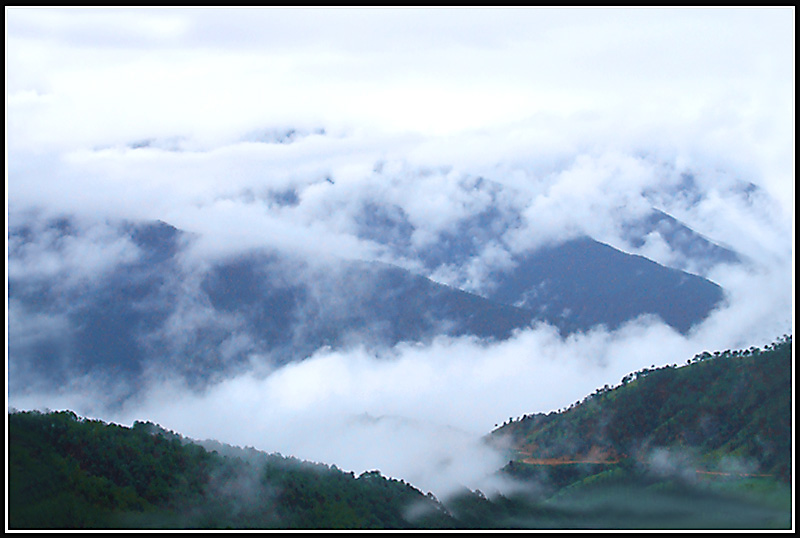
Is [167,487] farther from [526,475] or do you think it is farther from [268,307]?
[268,307]

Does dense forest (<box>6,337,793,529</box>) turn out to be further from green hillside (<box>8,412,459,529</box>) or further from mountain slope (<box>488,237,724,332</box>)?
mountain slope (<box>488,237,724,332</box>)

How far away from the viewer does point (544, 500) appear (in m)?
21.4

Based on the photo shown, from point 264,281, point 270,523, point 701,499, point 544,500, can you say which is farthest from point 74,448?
point 264,281

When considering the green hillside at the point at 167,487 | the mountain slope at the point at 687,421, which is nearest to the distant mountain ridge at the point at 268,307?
the green hillside at the point at 167,487

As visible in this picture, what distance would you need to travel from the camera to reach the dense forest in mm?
14555

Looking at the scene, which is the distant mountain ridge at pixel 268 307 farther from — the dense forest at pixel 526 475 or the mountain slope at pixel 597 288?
the dense forest at pixel 526 475

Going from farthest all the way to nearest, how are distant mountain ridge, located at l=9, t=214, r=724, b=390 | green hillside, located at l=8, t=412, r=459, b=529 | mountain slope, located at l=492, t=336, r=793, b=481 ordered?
distant mountain ridge, located at l=9, t=214, r=724, b=390
mountain slope, located at l=492, t=336, r=793, b=481
green hillside, located at l=8, t=412, r=459, b=529

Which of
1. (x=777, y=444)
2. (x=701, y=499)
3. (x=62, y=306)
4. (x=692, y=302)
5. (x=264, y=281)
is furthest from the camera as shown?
(x=692, y=302)

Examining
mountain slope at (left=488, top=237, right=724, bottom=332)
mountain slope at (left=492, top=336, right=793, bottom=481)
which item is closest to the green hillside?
mountain slope at (left=492, top=336, right=793, bottom=481)

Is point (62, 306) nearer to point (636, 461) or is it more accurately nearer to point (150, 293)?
point (150, 293)

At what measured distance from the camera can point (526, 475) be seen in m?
25.5

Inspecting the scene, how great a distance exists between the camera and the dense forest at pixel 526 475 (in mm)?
14555

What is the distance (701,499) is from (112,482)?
15518 mm

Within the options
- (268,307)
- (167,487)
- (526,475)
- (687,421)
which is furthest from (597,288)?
(167,487)
